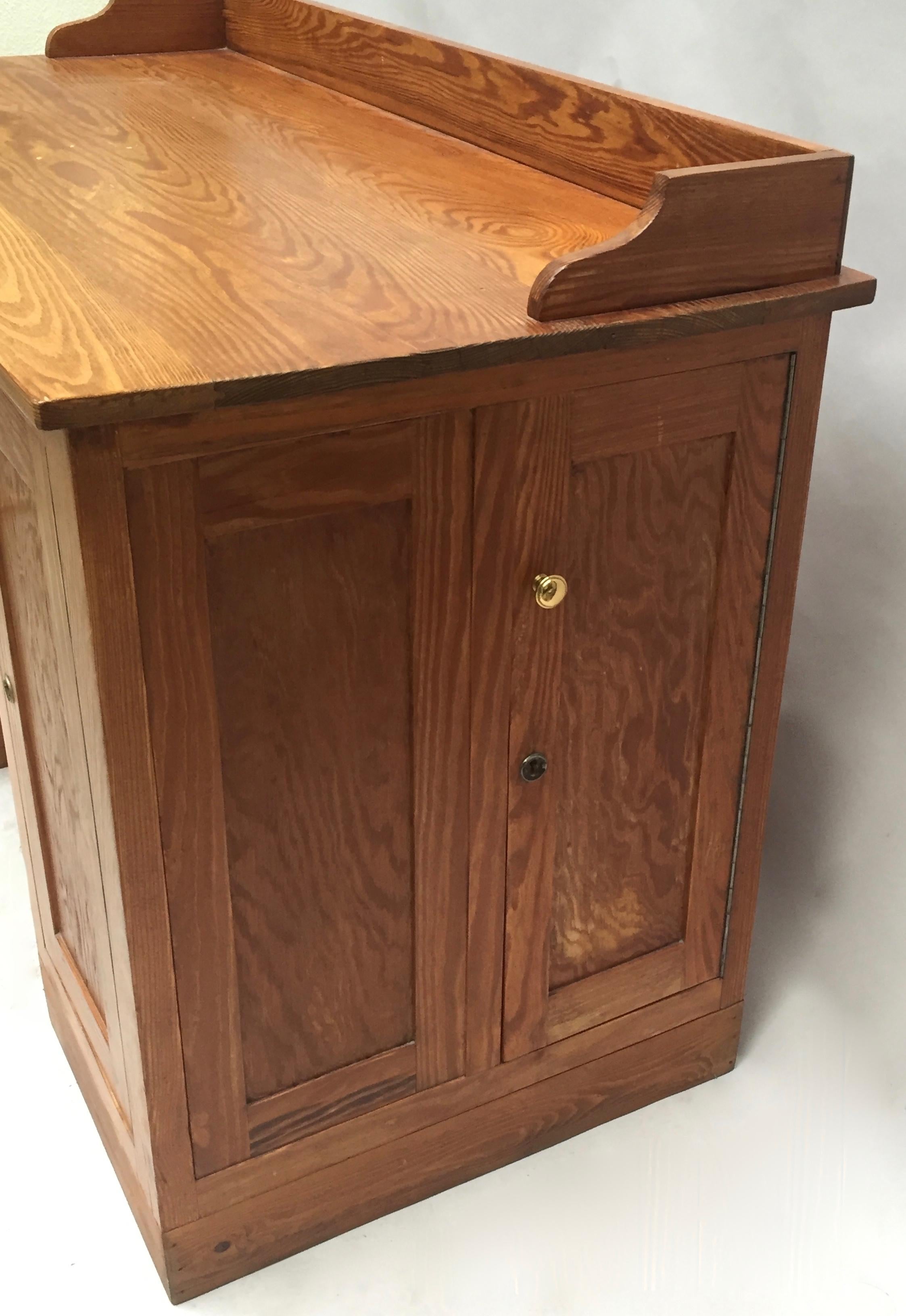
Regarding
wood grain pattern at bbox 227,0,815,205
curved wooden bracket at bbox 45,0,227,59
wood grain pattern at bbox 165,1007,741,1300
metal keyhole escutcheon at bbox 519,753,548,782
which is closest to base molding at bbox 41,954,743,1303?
wood grain pattern at bbox 165,1007,741,1300

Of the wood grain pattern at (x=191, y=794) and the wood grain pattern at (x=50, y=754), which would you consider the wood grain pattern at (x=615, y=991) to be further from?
the wood grain pattern at (x=50, y=754)

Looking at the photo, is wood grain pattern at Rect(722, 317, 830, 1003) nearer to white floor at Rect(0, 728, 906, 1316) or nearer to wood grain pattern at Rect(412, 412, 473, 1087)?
white floor at Rect(0, 728, 906, 1316)

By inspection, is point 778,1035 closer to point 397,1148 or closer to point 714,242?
point 397,1148

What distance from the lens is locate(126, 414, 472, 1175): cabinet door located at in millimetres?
1196

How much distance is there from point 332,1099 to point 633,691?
53 cm

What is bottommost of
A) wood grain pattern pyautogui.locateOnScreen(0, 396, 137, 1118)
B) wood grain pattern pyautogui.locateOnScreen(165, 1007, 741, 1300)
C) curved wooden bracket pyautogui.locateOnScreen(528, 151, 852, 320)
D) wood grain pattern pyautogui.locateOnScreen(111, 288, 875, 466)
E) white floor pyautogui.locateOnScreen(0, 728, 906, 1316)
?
white floor pyautogui.locateOnScreen(0, 728, 906, 1316)

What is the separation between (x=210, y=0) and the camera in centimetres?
233

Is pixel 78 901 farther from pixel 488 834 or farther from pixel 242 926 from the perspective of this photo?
pixel 488 834

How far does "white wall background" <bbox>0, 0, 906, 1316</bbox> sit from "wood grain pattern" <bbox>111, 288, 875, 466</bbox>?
0.52 metres

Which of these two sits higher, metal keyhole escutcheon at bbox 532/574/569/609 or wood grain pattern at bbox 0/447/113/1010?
metal keyhole escutcheon at bbox 532/574/569/609

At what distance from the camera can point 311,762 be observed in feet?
4.37

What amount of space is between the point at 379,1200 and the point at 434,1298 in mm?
124

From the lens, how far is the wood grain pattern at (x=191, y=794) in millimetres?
1151

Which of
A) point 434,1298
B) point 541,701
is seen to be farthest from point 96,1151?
point 541,701
